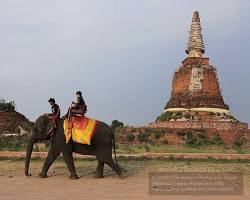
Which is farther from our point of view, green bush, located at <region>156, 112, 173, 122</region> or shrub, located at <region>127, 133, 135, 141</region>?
green bush, located at <region>156, 112, 173, 122</region>

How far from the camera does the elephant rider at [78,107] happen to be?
13219 mm

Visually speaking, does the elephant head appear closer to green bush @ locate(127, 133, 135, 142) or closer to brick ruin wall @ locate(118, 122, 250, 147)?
brick ruin wall @ locate(118, 122, 250, 147)

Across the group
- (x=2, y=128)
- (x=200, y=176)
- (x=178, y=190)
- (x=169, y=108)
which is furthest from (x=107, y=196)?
(x=169, y=108)

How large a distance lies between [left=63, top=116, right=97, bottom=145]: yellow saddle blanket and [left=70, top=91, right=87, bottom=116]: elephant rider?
18cm

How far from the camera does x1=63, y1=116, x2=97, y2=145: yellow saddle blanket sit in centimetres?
1293

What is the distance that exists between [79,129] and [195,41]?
3478 cm

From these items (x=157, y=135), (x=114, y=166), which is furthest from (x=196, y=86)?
(x=114, y=166)

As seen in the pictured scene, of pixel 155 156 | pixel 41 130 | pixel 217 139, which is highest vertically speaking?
pixel 217 139

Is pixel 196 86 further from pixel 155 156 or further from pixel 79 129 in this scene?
pixel 79 129

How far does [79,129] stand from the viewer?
1295cm

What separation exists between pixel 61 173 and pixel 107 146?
2138 mm

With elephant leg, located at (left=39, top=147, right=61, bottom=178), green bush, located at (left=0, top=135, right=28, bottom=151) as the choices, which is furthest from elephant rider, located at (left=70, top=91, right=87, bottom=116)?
green bush, located at (left=0, top=135, right=28, bottom=151)

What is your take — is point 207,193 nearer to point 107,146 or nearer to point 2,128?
point 107,146

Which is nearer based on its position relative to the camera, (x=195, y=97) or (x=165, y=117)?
(x=165, y=117)
